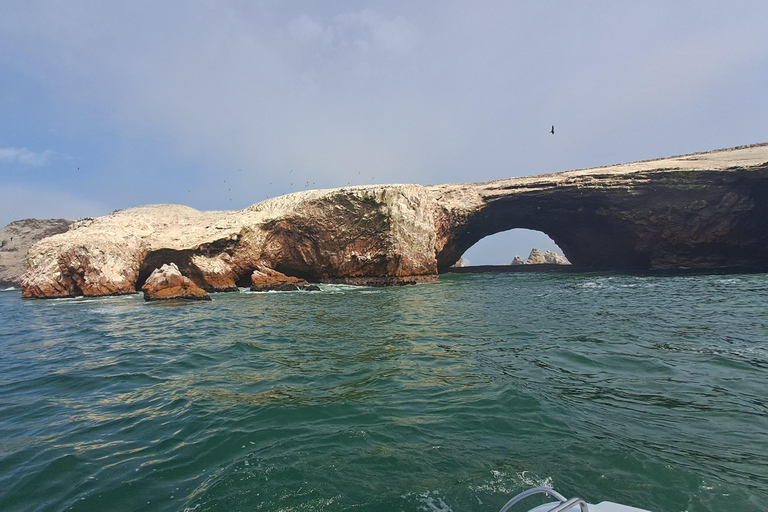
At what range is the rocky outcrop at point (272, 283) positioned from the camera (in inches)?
922

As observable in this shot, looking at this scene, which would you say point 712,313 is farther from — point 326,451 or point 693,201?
point 693,201

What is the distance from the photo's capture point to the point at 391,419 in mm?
4117

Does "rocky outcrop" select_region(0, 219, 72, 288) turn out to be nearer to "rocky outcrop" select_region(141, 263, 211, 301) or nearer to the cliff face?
the cliff face

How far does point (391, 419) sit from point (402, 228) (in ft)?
73.8

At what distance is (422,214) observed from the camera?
2775 centimetres

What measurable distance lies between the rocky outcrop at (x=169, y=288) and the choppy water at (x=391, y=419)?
981 cm

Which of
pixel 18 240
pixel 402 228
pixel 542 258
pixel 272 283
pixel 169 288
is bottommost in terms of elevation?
pixel 542 258

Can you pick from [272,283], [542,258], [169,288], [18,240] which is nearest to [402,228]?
[272,283]

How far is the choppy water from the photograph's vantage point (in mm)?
2871

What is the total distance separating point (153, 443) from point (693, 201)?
1274 inches

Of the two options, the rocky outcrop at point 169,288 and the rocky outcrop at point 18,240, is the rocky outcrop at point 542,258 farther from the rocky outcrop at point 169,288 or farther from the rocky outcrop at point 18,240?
the rocky outcrop at point 18,240

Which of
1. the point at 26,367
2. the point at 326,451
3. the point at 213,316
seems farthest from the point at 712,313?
the point at 26,367

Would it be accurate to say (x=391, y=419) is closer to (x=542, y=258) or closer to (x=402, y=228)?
(x=402, y=228)

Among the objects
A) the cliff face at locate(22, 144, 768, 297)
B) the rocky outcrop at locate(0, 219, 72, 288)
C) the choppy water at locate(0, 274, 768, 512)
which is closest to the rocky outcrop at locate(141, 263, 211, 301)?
the cliff face at locate(22, 144, 768, 297)
